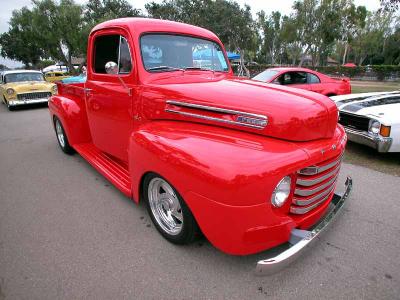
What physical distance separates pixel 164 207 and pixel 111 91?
150 cm

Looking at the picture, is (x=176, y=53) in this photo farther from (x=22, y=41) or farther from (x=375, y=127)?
(x=22, y=41)

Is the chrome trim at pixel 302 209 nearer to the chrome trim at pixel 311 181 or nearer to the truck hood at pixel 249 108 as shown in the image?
the chrome trim at pixel 311 181

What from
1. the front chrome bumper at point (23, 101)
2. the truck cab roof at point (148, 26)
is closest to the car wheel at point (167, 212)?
the truck cab roof at point (148, 26)

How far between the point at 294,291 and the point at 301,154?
3.32 feet

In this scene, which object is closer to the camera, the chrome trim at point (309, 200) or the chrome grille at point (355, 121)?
the chrome trim at point (309, 200)

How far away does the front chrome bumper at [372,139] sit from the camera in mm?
4238

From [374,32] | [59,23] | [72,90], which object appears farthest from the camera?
[374,32]

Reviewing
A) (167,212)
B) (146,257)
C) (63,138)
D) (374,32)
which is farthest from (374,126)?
(374,32)

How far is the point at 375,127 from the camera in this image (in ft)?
Result: 14.3

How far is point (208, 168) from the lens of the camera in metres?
1.88

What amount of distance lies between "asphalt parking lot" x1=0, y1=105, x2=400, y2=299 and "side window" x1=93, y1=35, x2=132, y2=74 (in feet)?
5.16

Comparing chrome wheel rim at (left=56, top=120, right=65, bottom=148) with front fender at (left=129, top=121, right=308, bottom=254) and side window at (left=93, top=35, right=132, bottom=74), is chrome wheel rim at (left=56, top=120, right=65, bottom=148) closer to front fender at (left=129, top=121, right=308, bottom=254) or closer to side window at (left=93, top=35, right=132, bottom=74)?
side window at (left=93, top=35, right=132, bottom=74)

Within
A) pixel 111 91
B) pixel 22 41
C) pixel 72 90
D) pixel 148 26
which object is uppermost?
pixel 22 41

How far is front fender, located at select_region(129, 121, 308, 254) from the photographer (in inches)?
71.1
